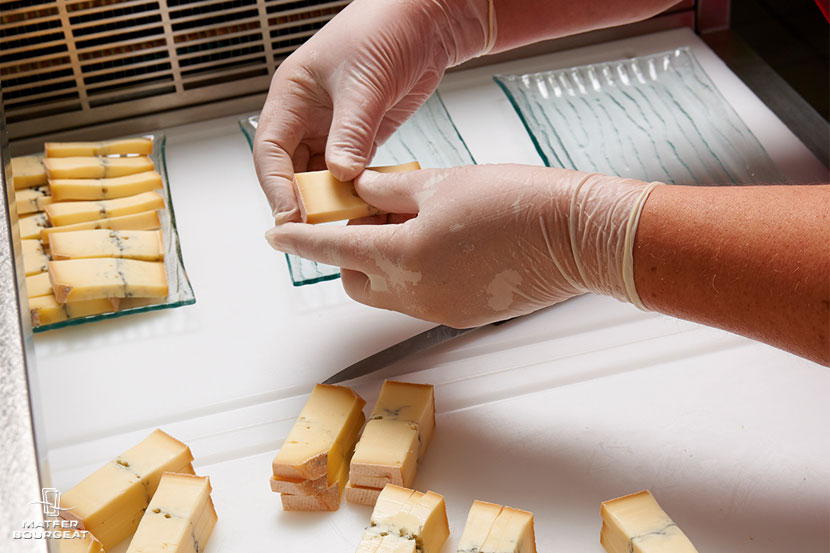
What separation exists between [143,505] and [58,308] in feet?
1.49

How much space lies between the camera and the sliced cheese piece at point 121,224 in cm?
158

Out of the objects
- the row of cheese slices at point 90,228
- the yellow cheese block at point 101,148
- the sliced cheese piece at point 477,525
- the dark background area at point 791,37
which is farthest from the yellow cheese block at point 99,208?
the dark background area at point 791,37

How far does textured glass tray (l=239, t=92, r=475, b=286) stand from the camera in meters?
1.83

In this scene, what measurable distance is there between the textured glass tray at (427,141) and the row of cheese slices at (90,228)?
289mm

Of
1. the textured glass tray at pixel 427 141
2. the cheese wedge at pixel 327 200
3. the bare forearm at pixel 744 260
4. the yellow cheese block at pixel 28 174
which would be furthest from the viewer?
the textured glass tray at pixel 427 141

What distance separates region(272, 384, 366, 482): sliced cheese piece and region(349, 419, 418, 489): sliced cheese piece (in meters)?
0.04

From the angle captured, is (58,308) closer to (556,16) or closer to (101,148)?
(101,148)

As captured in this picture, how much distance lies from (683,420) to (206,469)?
0.74 m

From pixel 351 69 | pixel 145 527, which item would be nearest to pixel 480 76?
pixel 351 69

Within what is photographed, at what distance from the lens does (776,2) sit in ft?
8.46

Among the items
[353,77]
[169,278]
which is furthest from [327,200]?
[169,278]

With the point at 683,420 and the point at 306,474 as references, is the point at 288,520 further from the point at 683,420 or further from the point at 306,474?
the point at 683,420

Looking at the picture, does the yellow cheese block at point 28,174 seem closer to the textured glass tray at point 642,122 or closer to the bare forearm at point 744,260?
the textured glass tray at point 642,122

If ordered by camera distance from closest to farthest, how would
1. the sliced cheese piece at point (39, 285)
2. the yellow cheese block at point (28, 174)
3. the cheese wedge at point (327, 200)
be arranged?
1. the cheese wedge at point (327, 200)
2. the sliced cheese piece at point (39, 285)
3. the yellow cheese block at point (28, 174)
